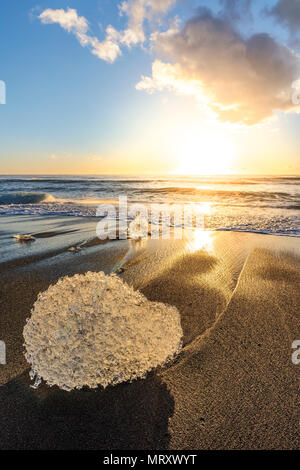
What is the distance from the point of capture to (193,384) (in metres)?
1.64

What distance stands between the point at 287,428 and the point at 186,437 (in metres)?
0.57

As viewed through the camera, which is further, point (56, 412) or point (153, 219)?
point (153, 219)

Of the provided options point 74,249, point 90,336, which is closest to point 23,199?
point 74,249

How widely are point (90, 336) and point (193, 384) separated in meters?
0.78

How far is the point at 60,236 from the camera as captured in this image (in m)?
5.52

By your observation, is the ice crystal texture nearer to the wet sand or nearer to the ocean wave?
the wet sand

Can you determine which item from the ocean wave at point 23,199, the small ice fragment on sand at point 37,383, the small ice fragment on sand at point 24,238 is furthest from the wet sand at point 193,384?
the ocean wave at point 23,199

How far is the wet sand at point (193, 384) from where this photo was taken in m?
1.33

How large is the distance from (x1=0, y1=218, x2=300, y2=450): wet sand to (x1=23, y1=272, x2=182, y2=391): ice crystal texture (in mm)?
110

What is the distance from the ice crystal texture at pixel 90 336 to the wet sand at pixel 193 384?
0.11m

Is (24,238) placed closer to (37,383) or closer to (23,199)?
(37,383)
